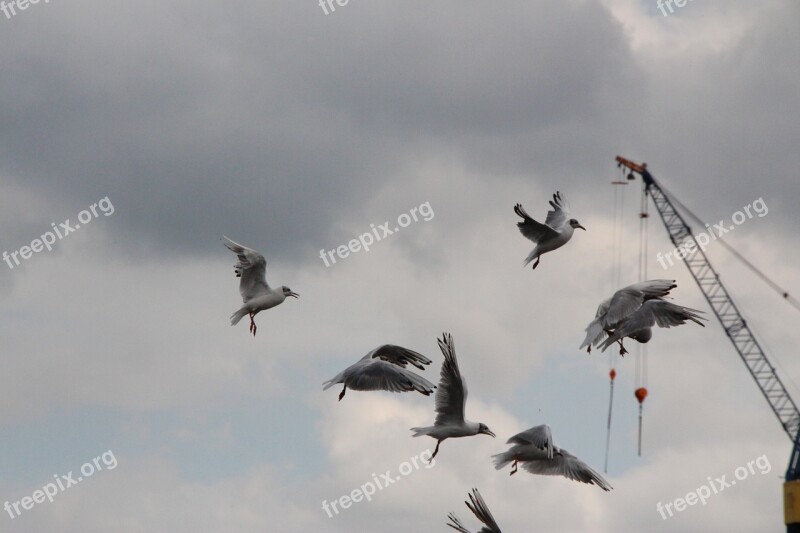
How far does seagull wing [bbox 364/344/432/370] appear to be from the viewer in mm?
43625

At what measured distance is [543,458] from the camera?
42.1 m

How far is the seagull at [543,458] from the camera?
3991 cm

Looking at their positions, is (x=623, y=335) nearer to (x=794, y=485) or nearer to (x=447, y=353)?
(x=447, y=353)

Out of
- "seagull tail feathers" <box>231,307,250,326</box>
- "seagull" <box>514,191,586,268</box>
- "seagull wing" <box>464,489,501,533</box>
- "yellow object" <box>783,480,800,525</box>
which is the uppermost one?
"yellow object" <box>783,480,800,525</box>

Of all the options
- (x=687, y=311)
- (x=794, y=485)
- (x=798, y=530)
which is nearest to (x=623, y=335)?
(x=687, y=311)

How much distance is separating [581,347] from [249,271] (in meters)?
11.0

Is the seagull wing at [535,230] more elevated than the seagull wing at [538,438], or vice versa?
the seagull wing at [535,230]

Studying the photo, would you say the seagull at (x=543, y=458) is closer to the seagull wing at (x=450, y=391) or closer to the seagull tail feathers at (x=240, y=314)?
the seagull wing at (x=450, y=391)

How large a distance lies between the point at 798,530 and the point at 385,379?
103 metres

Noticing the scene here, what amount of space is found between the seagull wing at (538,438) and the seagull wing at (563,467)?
179 cm

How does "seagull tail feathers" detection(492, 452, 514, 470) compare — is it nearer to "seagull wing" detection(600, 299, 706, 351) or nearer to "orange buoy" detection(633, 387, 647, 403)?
"seagull wing" detection(600, 299, 706, 351)

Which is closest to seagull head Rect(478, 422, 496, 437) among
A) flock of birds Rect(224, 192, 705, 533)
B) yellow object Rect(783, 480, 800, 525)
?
flock of birds Rect(224, 192, 705, 533)

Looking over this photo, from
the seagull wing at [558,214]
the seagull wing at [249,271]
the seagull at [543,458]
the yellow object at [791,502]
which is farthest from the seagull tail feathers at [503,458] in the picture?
the yellow object at [791,502]

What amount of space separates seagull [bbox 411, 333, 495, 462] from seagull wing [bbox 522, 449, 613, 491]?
2740 mm
